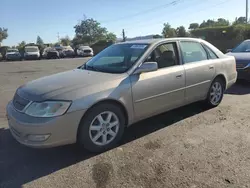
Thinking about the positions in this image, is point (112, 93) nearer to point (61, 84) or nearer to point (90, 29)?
point (61, 84)

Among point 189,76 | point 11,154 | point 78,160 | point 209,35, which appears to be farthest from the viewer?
point 209,35

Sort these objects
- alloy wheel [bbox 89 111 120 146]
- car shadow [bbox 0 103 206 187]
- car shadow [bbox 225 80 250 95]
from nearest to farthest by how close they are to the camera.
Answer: car shadow [bbox 0 103 206 187]
alloy wheel [bbox 89 111 120 146]
car shadow [bbox 225 80 250 95]

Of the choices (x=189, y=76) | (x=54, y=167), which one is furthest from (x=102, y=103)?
(x=189, y=76)

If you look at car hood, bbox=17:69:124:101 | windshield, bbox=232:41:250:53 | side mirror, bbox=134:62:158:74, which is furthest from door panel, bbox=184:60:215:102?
windshield, bbox=232:41:250:53

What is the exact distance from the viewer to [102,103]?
3.69 meters

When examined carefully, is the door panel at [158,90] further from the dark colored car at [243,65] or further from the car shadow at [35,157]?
the dark colored car at [243,65]

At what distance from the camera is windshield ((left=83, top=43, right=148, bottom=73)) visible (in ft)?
14.0

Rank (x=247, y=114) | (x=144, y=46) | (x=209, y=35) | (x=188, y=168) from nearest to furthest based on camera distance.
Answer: (x=188, y=168)
(x=144, y=46)
(x=247, y=114)
(x=209, y=35)

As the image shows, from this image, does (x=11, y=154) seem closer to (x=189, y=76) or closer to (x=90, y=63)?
(x=90, y=63)

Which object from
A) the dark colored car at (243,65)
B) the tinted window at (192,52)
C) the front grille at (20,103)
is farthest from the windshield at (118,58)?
the dark colored car at (243,65)

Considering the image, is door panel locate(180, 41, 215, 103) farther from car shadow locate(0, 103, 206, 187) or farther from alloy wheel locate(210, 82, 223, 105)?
car shadow locate(0, 103, 206, 187)

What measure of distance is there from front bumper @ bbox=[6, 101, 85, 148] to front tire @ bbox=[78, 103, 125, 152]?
0.42 feet

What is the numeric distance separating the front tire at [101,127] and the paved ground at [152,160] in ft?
0.48

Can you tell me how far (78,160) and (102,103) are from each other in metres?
0.82
